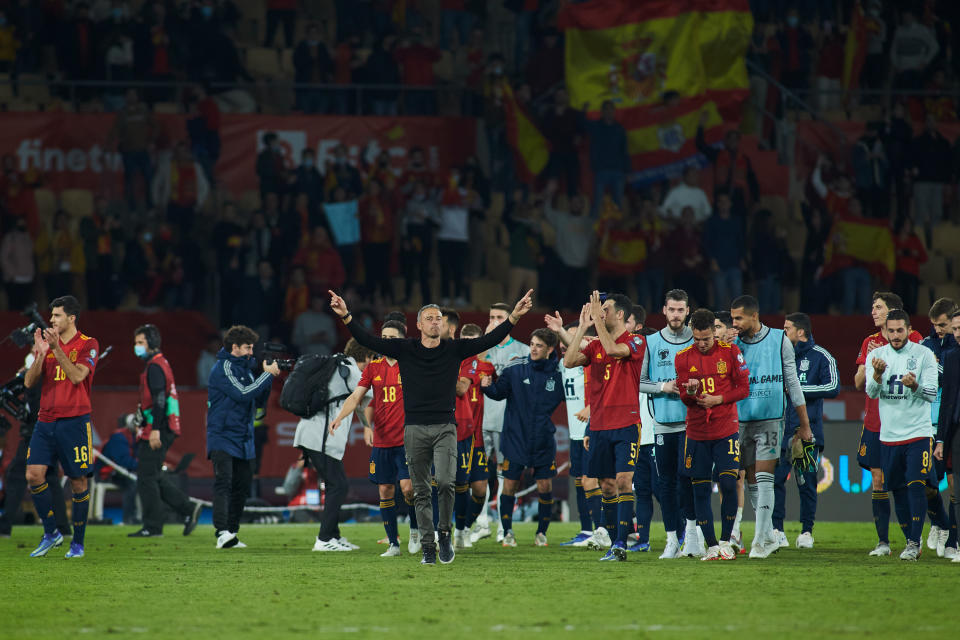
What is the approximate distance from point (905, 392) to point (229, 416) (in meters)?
7.31

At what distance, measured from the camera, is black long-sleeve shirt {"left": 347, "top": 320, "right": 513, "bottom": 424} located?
460 inches

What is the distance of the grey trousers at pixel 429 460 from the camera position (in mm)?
11703

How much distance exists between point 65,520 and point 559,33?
17002 millimetres

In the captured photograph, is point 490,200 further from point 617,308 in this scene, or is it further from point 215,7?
point 617,308

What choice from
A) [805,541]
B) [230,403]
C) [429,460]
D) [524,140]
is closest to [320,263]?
[524,140]

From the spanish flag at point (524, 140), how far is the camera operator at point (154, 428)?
10353 millimetres

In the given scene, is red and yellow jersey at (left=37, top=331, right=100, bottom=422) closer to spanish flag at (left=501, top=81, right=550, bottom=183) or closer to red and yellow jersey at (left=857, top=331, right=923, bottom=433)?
red and yellow jersey at (left=857, top=331, right=923, bottom=433)

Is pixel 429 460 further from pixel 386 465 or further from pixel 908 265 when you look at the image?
pixel 908 265

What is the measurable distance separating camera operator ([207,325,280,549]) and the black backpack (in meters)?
0.30

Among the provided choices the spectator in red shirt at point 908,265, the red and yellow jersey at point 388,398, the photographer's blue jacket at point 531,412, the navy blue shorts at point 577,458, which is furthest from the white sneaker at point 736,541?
the spectator in red shirt at point 908,265

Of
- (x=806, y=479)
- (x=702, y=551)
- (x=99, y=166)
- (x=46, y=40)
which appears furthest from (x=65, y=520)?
(x=46, y=40)

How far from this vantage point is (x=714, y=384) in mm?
11859

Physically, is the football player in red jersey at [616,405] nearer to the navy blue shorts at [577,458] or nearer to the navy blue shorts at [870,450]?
the navy blue shorts at [577,458]

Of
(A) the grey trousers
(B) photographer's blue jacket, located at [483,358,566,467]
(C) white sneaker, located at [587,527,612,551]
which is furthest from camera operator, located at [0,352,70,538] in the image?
(C) white sneaker, located at [587,527,612,551]
